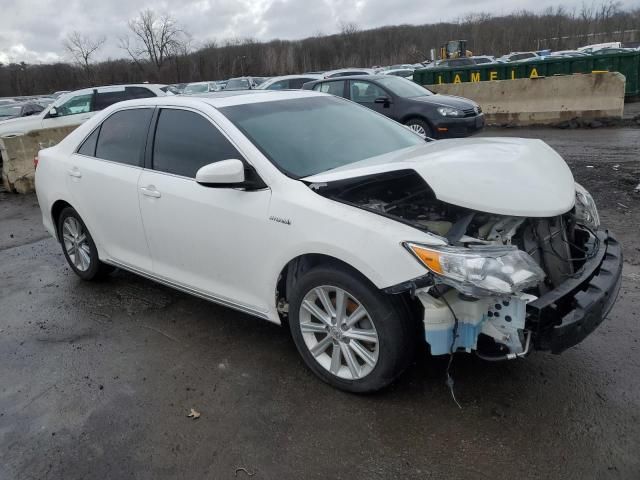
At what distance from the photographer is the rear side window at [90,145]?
4680 millimetres

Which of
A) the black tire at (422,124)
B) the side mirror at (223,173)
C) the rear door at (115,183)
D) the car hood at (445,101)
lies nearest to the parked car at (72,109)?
the black tire at (422,124)

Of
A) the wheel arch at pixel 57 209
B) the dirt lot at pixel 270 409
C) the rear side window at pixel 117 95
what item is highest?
the rear side window at pixel 117 95

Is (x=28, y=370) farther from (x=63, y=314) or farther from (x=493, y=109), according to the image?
(x=493, y=109)

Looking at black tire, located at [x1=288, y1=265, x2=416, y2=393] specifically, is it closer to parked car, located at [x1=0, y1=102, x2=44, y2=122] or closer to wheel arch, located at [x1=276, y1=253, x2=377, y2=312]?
wheel arch, located at [x1=276, y1=253, x2=377, y2=312]

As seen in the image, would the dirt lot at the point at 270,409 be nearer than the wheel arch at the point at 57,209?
Yes

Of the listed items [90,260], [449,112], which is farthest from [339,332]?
[449,112]

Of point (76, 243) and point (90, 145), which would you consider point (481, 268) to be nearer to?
point (90, 145)

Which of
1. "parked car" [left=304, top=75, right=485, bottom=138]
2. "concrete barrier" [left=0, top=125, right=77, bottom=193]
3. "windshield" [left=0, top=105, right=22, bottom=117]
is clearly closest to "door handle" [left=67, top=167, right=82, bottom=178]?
"parked car" [left=304, top=75, right=485, bottom=138]

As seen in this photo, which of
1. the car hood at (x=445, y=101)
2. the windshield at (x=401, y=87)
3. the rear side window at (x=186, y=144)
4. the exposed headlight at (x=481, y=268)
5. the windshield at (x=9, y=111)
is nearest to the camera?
the exposed headlight at (x=481, y=268)

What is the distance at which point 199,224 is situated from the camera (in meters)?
3.61

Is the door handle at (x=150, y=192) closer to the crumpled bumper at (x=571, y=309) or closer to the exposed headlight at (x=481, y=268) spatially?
the exposed headlight at (x=481, y=268)

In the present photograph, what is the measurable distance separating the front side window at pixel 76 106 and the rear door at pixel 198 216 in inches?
386

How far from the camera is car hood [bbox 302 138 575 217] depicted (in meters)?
2.75

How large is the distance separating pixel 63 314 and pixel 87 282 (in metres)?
0.73
